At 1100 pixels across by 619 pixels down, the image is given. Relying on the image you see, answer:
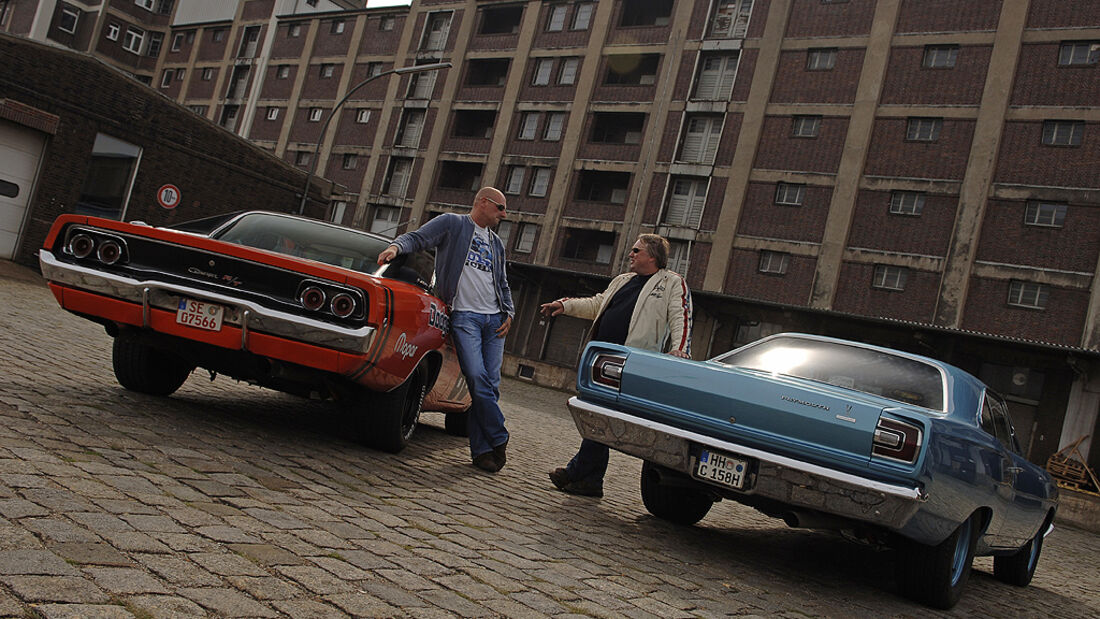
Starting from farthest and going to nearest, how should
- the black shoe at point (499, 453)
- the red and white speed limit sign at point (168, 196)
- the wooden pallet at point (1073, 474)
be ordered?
1. the wooden pallet at point (1073, 474)
2. the red and white speed limit sign at point (168, 196)
3. the black shoe at point (499, 453)

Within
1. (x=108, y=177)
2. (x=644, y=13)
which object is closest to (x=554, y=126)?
(x=644, y=13)

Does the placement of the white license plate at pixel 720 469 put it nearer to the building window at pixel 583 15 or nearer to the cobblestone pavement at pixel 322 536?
the cobblestone pavement at pixel 322 536

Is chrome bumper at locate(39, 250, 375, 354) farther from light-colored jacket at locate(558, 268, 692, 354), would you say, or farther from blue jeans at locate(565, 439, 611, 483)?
blue jeans at locate(565, 439, 611, 483)

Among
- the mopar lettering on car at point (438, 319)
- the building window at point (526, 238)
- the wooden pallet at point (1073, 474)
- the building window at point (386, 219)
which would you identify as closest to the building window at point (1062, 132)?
the wooden pallet at point (1073, 474)

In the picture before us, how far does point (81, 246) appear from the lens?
4.91m

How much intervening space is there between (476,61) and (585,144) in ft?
29.2

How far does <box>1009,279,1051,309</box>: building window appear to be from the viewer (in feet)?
82.9

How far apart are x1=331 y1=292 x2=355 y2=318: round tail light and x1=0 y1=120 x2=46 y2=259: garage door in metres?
18.1

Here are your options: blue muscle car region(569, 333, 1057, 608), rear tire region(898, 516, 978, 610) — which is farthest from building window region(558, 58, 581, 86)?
rear tire region(898, 516, 978, 610)

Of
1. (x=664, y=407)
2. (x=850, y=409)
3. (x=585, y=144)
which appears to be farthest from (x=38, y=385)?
(x=585, y=144)

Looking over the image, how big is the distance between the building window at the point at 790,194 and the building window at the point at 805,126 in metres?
1.91

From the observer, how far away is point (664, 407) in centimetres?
471

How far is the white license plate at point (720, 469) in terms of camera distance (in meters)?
4.30

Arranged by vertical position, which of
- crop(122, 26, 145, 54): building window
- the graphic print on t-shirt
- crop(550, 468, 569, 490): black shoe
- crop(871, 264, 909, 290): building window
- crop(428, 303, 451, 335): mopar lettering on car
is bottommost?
crop(550, 468, 569, 490): black shoe
